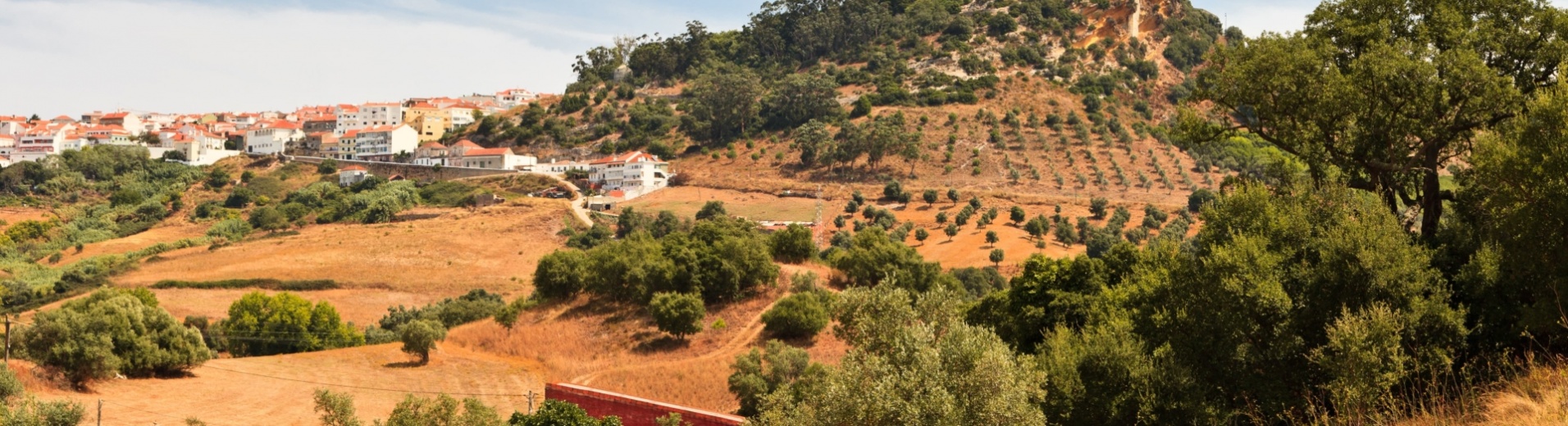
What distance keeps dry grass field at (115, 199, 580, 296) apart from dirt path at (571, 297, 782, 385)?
20.9m

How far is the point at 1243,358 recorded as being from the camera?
594 inches

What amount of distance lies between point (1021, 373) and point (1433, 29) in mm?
7387

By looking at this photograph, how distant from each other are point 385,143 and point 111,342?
6885 centimetres

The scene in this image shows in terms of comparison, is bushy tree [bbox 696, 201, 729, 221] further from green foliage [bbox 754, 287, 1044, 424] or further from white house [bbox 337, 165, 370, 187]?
green foliage [bbox 754, 287, 1044, 424]

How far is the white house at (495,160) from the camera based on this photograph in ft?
287

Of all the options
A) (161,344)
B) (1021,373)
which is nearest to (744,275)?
(161,344)

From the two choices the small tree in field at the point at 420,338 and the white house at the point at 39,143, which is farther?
the white house at the point at 39,143

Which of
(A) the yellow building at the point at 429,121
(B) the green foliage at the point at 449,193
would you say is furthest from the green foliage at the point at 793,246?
(A) the yellow building at the point at 429,121

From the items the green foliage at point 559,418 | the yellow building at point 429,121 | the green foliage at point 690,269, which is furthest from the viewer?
the yellow building at point 429,121

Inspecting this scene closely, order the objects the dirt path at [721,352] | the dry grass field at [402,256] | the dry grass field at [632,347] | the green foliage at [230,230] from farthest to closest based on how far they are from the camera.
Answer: the green foliage at [230,230]
the dry grass field at [402,256]
the dirt path at [721,352]
the dry grass field at [632,347]

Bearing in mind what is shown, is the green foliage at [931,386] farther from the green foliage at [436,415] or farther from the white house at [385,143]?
the white house at [385,143]

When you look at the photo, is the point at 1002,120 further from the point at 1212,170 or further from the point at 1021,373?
the point at 1021,373

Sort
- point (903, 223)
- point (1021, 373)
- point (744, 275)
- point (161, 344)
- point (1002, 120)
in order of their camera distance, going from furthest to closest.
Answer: point (1002, 120)
point (903, 223)
point (744, 275)
point (161, 344)
point (1021, 373)

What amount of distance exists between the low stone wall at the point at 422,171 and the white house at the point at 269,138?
9.97 meters
